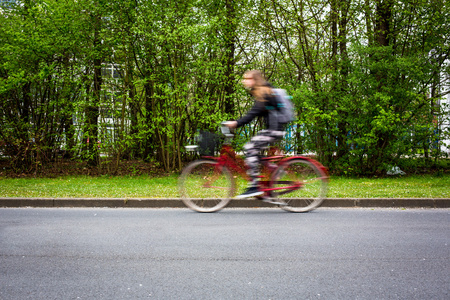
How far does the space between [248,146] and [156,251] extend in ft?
8.23

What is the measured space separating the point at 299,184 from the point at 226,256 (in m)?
2.63

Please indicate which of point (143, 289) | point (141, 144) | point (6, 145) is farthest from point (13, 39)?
point (143, 289)

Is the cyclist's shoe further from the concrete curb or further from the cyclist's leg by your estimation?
the concrete curb

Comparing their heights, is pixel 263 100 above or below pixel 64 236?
above

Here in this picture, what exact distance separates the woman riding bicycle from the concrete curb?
1206 millimetres

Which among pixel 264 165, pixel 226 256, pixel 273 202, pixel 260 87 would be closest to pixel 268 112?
pixel 260 87

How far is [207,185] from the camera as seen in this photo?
6.78 meters

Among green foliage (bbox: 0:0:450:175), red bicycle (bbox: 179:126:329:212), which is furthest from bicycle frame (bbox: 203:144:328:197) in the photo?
green foliage (bbox: 0:0:450:175)

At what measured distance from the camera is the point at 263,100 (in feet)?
20.7

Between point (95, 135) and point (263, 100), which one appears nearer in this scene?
point (263, 100)

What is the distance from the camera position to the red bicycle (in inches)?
261

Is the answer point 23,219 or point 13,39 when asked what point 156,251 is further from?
point 13,39

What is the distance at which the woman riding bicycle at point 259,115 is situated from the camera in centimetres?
631

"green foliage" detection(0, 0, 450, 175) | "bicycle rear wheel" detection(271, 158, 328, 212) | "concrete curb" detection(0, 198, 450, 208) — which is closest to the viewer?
"bicycle rear wheel" detection(271, 158, 328, 212)
